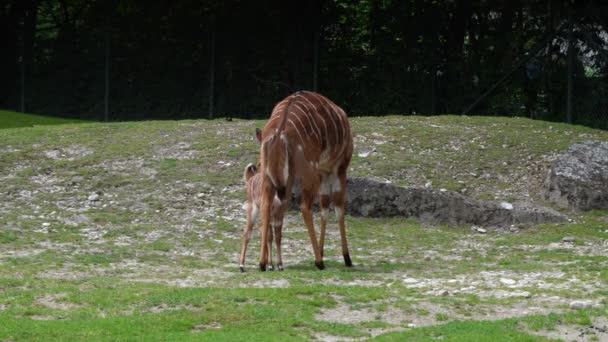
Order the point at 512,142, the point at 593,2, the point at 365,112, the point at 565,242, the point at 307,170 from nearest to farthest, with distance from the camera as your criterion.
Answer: the point at 307,170 < the point at 565,242 < the point at 512,142 < the point at 593,2 < the point at 365,112

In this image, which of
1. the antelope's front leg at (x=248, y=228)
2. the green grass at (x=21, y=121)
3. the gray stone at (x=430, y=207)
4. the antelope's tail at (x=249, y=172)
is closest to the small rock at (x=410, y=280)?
the antelope's front leg at (x=248, y=228)

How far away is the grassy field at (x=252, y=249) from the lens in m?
7.70

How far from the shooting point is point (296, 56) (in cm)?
2303

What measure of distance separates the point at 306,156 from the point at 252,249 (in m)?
1.94

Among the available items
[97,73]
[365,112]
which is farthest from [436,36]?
[97,73]

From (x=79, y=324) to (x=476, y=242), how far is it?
641 cm

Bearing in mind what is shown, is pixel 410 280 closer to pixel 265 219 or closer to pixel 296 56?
pixel 265 219

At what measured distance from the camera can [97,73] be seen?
2441cm

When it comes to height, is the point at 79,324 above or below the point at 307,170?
below

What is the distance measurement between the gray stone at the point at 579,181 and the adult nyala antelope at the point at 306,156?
4.21 meters

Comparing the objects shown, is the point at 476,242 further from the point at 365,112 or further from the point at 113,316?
the point at 365,112

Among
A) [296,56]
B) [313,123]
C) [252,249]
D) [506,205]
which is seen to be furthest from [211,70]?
[313,123]

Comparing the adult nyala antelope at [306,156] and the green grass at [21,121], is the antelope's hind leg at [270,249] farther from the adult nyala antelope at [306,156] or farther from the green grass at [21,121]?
the green grass at [21,121]

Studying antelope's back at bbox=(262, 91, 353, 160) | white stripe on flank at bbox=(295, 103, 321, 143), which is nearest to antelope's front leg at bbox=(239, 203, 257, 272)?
antelope's back at bbox=(262, 91, 353, 160)
